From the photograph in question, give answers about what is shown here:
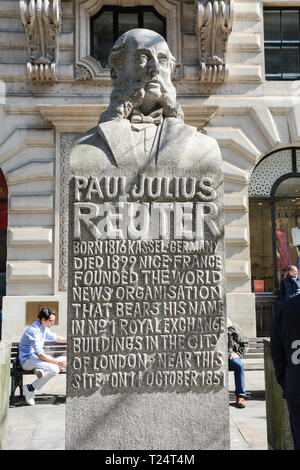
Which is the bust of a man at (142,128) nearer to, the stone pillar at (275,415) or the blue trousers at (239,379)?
the stone pillar at (275,415)

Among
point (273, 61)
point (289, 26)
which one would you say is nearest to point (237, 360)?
point (273, 61)

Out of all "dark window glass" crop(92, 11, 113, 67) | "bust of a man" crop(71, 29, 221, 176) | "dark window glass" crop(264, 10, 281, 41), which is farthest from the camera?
"dark window glass" crop(264, 10, 281, 41)

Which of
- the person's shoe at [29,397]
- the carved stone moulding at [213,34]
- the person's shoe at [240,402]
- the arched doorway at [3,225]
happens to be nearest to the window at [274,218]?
the carved stone moulding at [213,34]

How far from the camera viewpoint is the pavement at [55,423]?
16.4 feet

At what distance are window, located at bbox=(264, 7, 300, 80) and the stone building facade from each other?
0.25ft

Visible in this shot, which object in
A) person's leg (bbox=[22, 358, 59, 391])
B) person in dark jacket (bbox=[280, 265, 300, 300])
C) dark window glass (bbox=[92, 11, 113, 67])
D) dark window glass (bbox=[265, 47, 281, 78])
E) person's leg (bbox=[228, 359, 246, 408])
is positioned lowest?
person's leg (bbox=[228, 359, 246, 408])

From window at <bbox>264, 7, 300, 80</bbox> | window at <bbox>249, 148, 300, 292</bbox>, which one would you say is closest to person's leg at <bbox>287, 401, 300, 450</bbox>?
window at <bbox>249, 148, 300, 292</bbox>

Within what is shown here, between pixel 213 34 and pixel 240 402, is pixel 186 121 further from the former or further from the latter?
pixel 240 402

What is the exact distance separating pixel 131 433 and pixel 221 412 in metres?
0.73

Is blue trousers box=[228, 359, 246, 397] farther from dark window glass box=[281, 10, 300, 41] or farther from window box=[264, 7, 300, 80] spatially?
dark window glass box=[281, 10, 300, 41]

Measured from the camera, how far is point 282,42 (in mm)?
13352

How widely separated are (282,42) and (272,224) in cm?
503

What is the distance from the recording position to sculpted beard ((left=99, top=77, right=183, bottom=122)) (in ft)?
13.9

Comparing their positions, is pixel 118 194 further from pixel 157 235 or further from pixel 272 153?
pixel 272 153
